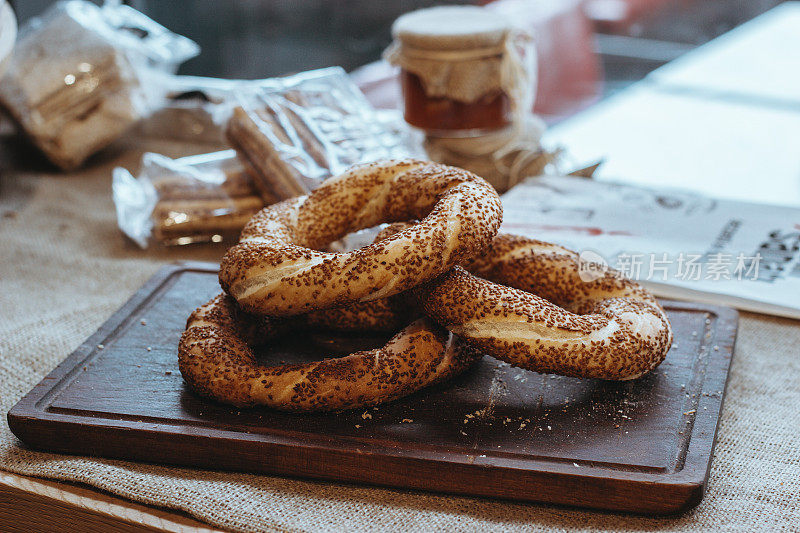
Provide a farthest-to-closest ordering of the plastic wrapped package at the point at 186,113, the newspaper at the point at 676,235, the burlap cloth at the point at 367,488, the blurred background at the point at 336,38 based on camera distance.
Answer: the blurred background at the point at 336,38, the plastic wrapped package at the point at 186,113, the newspaper at the point at 676,235, the burlap cloth at the point at 367,488

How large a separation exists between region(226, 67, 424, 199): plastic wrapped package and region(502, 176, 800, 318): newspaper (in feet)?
0.92

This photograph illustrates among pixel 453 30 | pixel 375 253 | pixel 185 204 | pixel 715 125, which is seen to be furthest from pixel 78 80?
pixel 715 125

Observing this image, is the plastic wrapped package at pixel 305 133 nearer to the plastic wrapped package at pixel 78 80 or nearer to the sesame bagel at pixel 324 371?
the plastic wrapped package at pixel 78 80

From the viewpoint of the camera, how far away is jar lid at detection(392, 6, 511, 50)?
150 centimetres

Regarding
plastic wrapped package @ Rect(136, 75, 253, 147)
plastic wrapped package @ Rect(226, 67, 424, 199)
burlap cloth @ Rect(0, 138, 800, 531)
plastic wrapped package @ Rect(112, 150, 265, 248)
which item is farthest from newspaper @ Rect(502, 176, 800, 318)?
plastic wrapped package @ Rect(136, 75, 253, 147)

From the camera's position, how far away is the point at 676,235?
1.34 metres

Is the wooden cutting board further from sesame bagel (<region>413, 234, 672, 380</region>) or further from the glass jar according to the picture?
the glass jar

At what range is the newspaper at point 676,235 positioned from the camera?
1.20m

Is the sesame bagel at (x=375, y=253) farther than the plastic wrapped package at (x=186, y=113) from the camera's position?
No

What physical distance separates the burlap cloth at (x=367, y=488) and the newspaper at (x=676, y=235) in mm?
78

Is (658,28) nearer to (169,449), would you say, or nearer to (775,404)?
(775,404)

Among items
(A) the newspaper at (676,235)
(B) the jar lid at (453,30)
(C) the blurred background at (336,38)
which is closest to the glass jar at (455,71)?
(B) the jar lid at (453,30)

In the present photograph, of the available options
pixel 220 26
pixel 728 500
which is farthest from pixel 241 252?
pixel 220 26

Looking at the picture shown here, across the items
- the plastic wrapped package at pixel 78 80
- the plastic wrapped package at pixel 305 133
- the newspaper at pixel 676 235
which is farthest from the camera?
the plastic wrapped package at pixel 78 80
